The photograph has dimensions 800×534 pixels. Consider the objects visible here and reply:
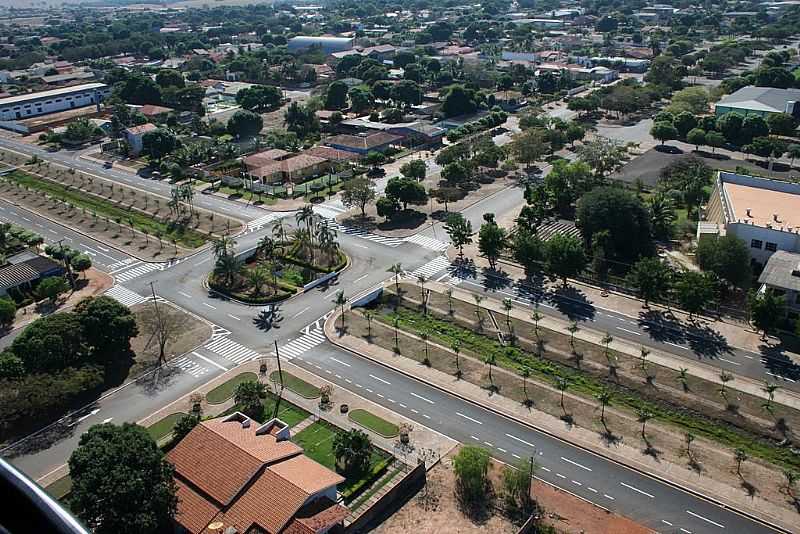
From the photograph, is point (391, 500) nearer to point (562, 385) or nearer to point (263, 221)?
point (562, 385)

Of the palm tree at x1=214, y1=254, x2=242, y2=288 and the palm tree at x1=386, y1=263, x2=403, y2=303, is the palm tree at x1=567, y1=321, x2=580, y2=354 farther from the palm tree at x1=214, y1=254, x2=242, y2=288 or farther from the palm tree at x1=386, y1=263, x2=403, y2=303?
the palm tree at x1=214, y1=254, x2=242, y2=288

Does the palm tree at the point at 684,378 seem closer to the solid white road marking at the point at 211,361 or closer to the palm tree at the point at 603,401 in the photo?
the palm tree at the point at 603,401

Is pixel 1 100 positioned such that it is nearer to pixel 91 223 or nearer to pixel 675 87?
pixel 91 223

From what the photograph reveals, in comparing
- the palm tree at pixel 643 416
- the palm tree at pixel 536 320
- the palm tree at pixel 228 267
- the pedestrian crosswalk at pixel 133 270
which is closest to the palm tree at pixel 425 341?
the palm tree at pixel 536 320

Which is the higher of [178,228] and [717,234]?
[717,234]

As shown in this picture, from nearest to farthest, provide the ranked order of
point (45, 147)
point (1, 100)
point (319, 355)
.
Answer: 1. point (319, 355)
2. point (45, 147)
3. point (1, 100)

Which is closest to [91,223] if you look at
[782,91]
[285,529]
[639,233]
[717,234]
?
[285,529]
